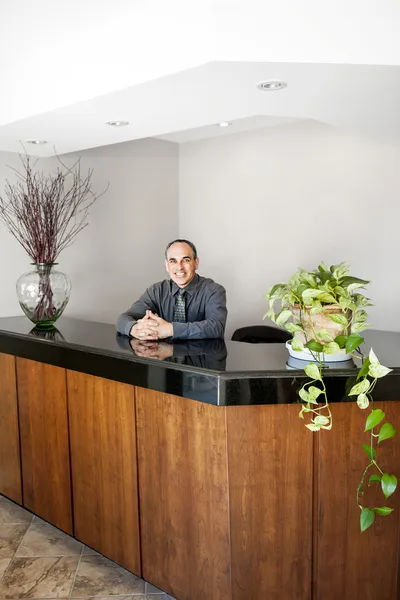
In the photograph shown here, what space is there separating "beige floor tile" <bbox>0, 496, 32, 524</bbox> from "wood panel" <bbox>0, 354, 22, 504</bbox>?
0.09 meters

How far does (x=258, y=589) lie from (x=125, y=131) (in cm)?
231

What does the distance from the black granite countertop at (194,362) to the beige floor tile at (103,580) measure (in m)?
0.98

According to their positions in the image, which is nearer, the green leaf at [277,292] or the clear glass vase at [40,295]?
the green leaf at [277,292]

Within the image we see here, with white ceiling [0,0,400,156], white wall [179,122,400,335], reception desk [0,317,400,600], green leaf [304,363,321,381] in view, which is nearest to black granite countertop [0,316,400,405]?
reception desk [0,317,400,600]

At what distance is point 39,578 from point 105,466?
64 cm

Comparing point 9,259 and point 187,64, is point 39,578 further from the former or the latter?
point 187,64

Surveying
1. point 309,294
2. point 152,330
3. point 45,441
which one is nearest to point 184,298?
point 152,330

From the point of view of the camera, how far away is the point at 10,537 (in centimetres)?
283

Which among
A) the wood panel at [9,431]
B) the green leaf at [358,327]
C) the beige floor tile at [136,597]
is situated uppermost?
the green leaf at [358,327]

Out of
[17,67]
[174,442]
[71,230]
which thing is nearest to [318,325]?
[174,442]

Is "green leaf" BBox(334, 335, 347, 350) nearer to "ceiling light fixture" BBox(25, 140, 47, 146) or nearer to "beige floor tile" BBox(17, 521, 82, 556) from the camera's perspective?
"beige floor tile" BBox(17, 521, 82, 556)

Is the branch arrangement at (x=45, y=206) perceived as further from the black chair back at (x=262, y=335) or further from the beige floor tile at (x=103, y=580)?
the beige floor tile at (x=103, y=580)

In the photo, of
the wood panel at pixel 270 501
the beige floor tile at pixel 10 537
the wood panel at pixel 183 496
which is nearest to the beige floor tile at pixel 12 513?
the beige floor tile at pixel 10 537

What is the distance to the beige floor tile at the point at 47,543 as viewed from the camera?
2680 mm
